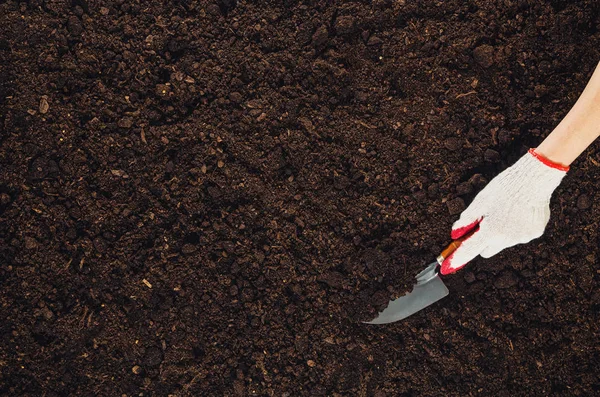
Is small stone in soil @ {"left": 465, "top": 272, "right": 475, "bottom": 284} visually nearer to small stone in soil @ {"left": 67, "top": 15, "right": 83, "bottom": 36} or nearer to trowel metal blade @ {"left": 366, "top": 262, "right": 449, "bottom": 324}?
trowel metal blade @ {"left": 366, "top": 262, "right": 449, "bottom": 324}

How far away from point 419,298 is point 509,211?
1.49 feet

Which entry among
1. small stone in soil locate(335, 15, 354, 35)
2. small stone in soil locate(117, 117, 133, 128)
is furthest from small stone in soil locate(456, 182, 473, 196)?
small stone in soil locate(117, 117, 133, 128)

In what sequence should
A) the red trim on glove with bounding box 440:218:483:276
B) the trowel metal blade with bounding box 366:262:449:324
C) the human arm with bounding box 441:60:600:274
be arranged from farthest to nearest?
the trowel metal blade with bounding box 366:262:449:324
the red trim on glove with bounding box 440:218:483:276
the human arm with bounding box 441:60:600:274

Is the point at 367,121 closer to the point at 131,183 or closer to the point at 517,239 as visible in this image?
the point at 517,239

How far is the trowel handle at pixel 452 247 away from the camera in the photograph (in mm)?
1788

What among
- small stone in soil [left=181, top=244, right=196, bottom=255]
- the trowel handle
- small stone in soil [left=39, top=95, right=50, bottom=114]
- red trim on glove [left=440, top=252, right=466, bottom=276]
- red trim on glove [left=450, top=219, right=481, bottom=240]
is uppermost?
small stone in soil [left=39, top=95, right=50, bottom=114]

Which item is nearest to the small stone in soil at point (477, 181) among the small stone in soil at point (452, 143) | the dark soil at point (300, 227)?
the dark soil at point (300, 227)

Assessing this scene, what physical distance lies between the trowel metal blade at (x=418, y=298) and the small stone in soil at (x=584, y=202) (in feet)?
1.91

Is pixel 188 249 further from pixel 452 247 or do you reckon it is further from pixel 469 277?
pixel 469 277

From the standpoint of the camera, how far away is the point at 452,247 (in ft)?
5.88

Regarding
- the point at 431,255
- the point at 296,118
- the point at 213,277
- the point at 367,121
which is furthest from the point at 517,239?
the point at 213,277

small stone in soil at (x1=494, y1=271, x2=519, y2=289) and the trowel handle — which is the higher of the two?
the trowel handle

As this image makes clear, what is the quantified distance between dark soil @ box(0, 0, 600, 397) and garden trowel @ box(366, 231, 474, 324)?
0.05 metres

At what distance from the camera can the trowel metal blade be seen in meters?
1.89
